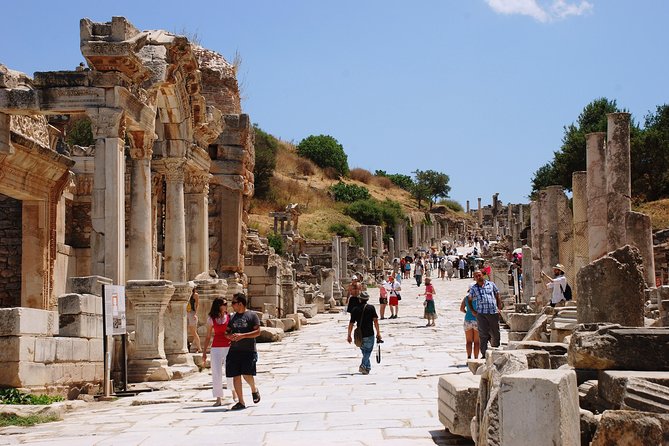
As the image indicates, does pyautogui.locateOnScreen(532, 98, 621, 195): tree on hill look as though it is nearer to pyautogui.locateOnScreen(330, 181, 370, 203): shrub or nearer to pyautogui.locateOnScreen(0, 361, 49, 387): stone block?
pyautogui.locateOnScreen(330, 181, 370, 203): shrub

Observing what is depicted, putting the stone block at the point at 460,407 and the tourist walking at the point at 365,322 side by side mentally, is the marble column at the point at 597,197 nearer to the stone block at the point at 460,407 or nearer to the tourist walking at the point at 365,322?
the tourist walking at the point at 365,322

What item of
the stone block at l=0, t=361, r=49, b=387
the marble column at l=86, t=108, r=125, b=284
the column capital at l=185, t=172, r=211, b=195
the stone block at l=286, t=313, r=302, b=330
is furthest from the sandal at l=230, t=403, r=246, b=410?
the stone block at l=286, t=313, r=302, b=330

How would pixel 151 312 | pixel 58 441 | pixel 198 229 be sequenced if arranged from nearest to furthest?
pixel 58 441 < pixel 151 312 < pixel 198 229

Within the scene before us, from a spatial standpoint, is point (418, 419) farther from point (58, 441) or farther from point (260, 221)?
point (260, 221)

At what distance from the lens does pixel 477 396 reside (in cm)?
795

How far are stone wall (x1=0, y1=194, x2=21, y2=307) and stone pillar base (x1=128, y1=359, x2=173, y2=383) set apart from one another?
17.5ft

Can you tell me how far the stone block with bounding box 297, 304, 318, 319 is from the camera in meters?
31.8

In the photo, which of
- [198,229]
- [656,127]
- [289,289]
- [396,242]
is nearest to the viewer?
[198,229]

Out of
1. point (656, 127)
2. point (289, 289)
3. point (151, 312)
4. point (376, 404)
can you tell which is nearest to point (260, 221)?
point (656, 127)

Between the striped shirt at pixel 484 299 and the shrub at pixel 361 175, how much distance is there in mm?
86198

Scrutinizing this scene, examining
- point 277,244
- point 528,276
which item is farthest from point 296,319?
point 277,244

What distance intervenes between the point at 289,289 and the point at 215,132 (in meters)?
8.22

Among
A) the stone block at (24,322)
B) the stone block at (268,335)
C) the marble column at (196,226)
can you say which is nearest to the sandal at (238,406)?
the stone block at (24,322)

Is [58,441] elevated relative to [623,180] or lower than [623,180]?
lower
